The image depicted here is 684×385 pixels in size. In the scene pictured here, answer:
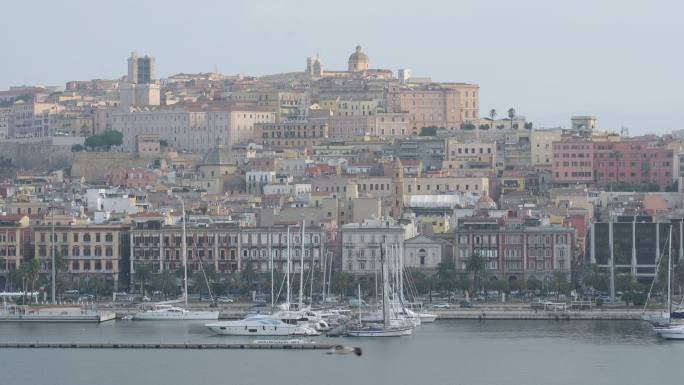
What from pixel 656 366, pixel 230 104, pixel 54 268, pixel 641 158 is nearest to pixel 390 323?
pixel 656 366

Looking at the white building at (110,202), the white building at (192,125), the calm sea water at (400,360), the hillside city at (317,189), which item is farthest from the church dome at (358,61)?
the calm sea water at (400,360)

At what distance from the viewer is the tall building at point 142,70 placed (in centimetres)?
11431

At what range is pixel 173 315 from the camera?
58.2 m

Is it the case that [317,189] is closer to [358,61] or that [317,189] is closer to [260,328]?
[260,328]

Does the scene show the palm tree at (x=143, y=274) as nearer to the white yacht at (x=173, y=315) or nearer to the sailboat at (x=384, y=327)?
the white yacht at (x=173, y=315)

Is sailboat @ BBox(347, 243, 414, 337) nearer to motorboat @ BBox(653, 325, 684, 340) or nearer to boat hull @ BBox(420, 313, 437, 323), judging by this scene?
boat hull @ BBox(420, 313, 437, 323)

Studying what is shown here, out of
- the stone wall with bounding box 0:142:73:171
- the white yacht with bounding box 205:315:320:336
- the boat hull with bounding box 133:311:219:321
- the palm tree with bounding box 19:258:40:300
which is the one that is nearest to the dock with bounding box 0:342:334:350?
the white yacht with bounding box 205:315:320:336

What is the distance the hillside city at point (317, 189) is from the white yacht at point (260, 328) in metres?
3.96

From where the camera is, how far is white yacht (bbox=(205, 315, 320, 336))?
53406 mm

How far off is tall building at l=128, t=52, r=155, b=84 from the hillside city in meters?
0.14

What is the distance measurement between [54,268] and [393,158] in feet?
82.8

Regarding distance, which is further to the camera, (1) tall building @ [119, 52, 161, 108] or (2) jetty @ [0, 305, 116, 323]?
(1) tall building @ [119, 52, 161, 108]

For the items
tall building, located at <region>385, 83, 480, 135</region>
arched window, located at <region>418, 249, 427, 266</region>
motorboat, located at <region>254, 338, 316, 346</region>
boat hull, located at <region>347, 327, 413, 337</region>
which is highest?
tall building, located at <region>385, 83, 480, 135</region>

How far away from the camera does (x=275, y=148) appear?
305 feet
